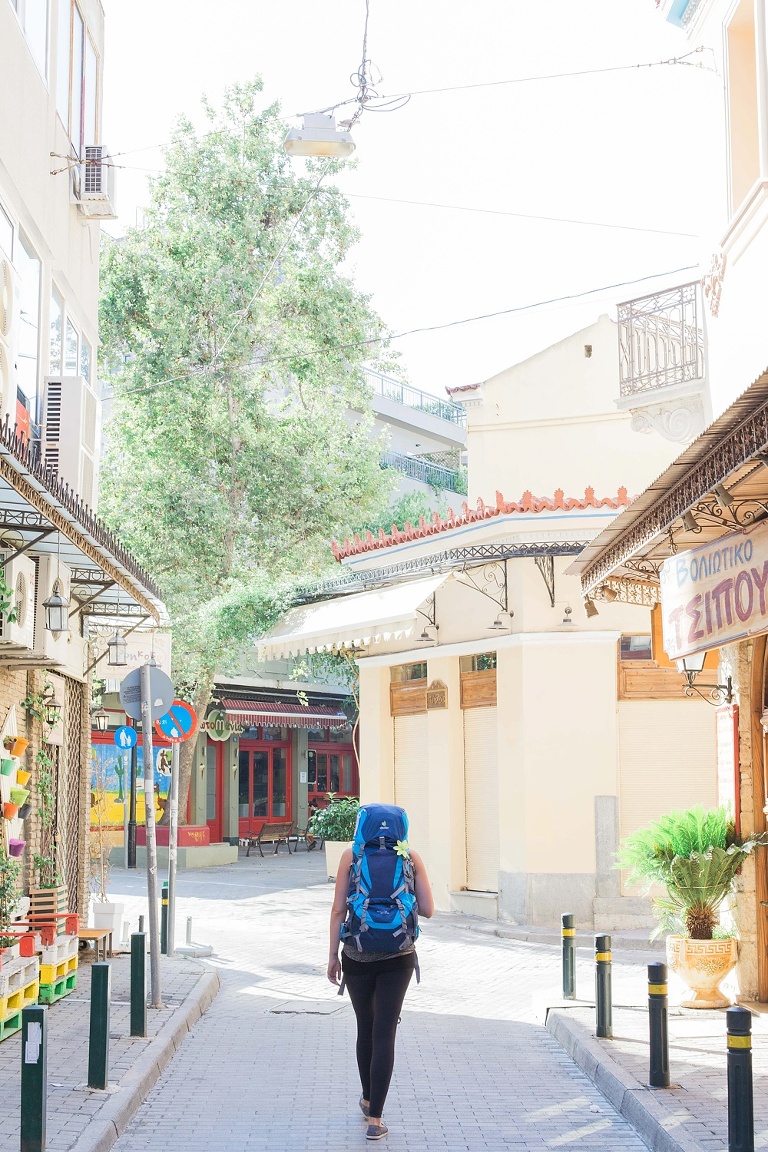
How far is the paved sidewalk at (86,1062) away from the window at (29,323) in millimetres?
5838

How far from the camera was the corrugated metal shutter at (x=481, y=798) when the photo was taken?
18766 millimetres

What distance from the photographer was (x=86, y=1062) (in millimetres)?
8695

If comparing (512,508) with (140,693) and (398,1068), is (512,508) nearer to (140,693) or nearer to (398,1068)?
(140,693)

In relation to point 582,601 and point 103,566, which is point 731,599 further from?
point 582,601

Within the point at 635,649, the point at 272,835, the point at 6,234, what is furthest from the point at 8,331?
the point at 272,835

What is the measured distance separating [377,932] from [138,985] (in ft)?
9.97

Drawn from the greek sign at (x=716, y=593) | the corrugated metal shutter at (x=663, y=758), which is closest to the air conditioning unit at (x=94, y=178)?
the greek sign at (x=716, y=593)

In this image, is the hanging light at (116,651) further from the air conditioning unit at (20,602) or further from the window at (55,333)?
the air conditioning unit at (20,602)

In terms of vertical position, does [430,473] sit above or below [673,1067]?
above

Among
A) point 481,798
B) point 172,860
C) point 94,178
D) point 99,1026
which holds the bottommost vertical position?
point 99,1026

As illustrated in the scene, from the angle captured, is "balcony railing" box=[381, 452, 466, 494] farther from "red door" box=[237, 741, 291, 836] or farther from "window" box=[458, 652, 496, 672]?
"window" box=[458, 652, 496, 672]

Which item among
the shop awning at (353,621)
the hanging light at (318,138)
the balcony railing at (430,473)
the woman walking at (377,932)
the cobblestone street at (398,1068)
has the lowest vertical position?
the cobblestone street at (398,1068)

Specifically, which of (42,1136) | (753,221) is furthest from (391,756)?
(42,1136)

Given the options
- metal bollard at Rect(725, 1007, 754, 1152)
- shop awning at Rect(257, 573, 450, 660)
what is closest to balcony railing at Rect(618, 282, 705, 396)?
shop awning at Rect(257, 573, 450, 660)
